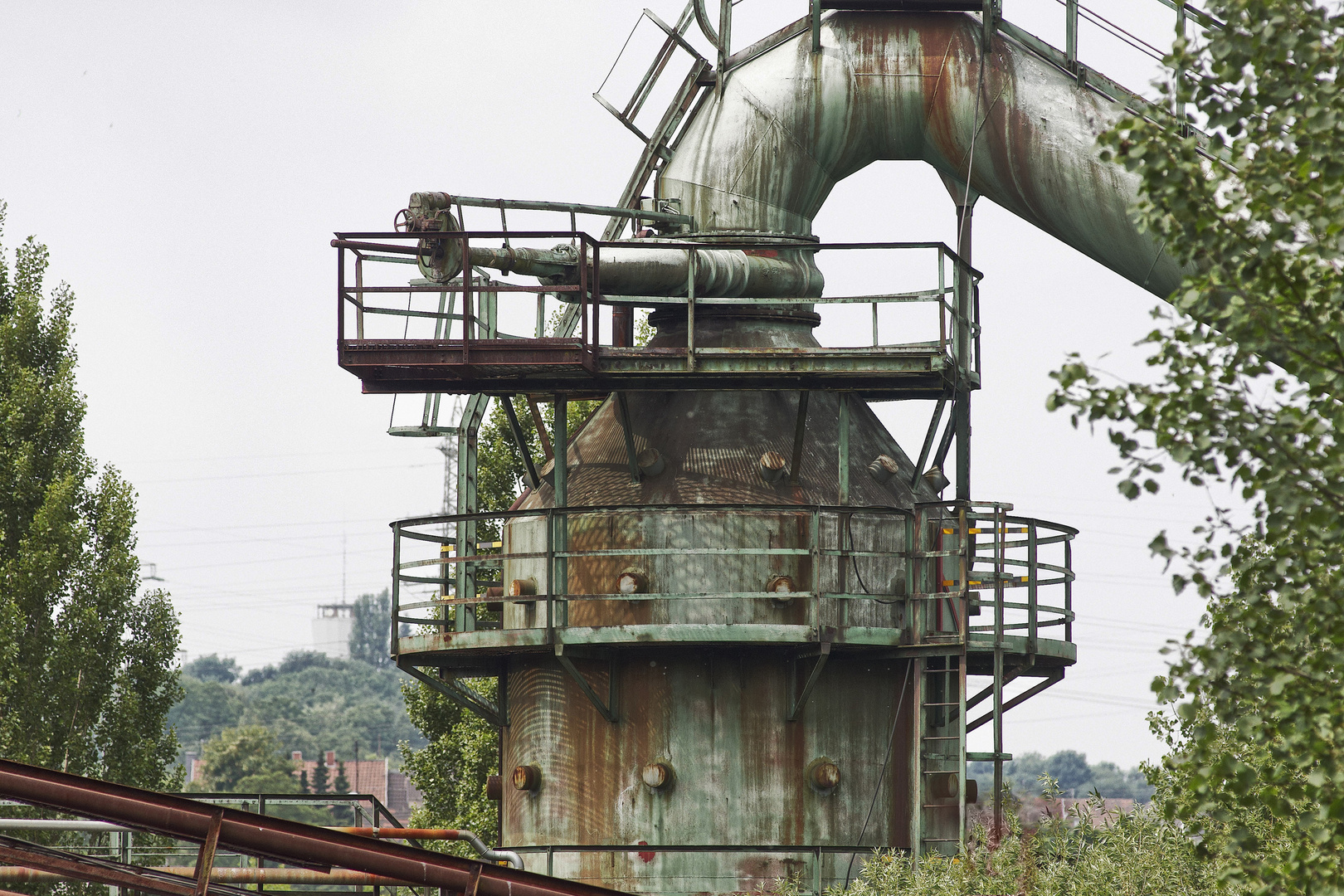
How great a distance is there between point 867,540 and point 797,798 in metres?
2.59

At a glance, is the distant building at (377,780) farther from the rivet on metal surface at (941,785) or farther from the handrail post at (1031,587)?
the handrail post at (1031,587)

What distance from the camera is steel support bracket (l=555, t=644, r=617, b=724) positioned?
17375 mm

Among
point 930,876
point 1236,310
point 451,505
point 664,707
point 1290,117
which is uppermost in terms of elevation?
point 451,505

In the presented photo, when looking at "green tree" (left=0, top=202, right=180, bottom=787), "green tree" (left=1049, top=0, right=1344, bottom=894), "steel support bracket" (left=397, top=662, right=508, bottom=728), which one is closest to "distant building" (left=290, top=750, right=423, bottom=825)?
"green tree" (left=0, top=202, right=180, bottom=787)

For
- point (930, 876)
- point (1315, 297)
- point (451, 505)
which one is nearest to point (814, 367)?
point (930, 876)

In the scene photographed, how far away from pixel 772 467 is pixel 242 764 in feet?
404

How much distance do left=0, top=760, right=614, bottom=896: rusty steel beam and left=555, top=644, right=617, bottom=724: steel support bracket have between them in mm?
6386

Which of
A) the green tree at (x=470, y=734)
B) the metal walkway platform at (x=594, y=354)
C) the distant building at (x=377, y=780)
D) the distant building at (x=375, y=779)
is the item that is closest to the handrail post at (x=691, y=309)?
the metal walkway platform at (x=594, y=354)

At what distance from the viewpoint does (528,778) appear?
59.7ft

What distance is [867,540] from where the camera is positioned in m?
18.0

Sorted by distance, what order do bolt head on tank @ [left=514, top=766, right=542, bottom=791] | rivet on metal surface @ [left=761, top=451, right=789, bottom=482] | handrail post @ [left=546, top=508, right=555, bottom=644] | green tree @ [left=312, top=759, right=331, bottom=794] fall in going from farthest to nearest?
green tree @ [left=312, top=759, right=331, bottom=794] < bolt head on tank @ [left=514, top=766, right=542, bottom=791] < rivet on metal surface @ [left=761, top=451, right=789, bottom=482] < handrail post @ [left=546, top=508, right=555, bottom=644]

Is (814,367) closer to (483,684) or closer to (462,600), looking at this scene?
(462,600)

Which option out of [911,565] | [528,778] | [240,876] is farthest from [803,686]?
[240,876]

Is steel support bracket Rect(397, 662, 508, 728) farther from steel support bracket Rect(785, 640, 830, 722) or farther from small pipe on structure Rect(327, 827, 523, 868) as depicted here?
small pipe on structure Rect(327, 827, 523, 868)
